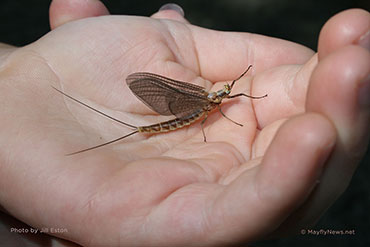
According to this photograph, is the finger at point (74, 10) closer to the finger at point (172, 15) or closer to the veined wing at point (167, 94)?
the finger at point (172, 15)

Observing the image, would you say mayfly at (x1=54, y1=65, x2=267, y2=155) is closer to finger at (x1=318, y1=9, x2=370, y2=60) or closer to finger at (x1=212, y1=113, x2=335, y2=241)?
finger at (x1=318, y1=9, x2=370, y2=60)

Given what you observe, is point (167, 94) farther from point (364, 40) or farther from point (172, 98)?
point (364, 40)

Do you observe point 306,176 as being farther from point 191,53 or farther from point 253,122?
point 191,53

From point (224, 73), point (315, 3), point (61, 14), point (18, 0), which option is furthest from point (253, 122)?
point (18, 0)

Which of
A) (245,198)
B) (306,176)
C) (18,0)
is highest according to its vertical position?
(306,176)

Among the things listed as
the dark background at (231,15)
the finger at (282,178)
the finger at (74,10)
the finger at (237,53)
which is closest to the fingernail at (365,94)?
the finger at (282,178)

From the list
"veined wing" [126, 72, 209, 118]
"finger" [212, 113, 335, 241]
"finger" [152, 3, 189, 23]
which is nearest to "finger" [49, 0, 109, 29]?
"finger" [152, 3, 189, 23]
